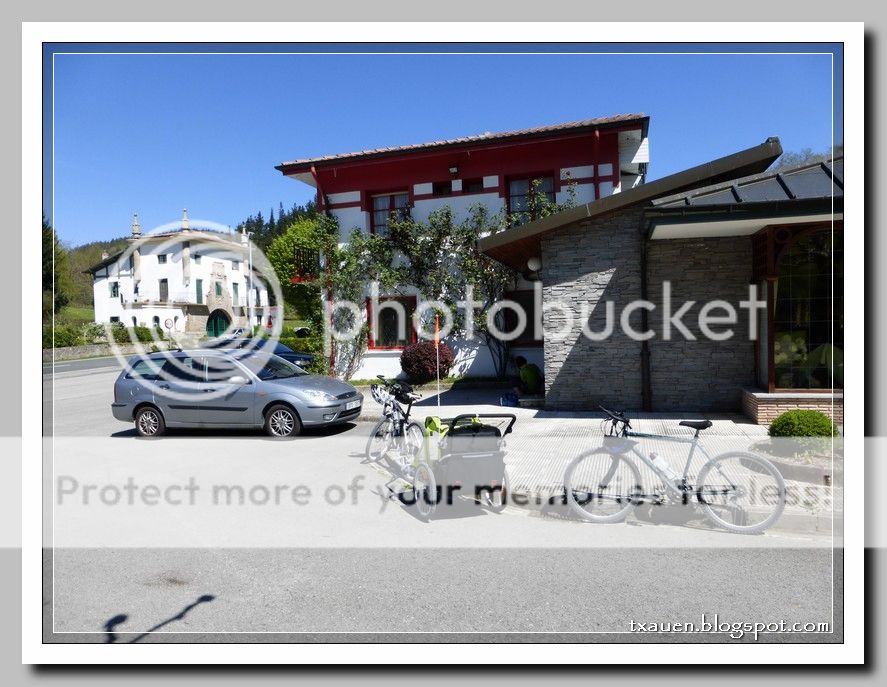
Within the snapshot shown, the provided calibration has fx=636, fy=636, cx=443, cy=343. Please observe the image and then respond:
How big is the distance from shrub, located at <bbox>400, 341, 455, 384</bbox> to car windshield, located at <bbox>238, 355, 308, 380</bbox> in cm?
599

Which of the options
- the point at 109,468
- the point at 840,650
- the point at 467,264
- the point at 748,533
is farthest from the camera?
the point at 467,264

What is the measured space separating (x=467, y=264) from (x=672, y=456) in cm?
1176

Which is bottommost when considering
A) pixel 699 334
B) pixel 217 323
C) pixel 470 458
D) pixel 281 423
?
pixel 281 423

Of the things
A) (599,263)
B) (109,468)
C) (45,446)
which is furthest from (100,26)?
(599,263)

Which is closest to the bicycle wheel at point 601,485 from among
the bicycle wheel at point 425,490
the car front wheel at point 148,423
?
the bicycle wheel at point 425,490

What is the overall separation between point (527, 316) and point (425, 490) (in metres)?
12.3

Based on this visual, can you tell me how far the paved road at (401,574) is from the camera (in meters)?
4.03

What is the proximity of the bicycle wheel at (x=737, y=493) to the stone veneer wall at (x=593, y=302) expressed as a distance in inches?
246

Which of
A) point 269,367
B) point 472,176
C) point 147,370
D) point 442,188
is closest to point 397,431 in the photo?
point 269,367

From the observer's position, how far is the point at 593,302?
40.2ft

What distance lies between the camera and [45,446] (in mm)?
3430

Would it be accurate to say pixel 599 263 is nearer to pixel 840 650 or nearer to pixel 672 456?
pixel 672 456

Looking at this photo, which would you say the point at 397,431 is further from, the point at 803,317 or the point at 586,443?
the point at 803,317

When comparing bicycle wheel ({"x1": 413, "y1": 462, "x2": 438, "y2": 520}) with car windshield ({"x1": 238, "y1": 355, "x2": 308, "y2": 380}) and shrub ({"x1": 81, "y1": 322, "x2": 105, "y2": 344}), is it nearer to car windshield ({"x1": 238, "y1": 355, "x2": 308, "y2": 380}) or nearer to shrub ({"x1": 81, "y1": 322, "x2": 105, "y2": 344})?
shrub ({"x1": 81, "y1": 322, "x2": 105, "y2": 344})
